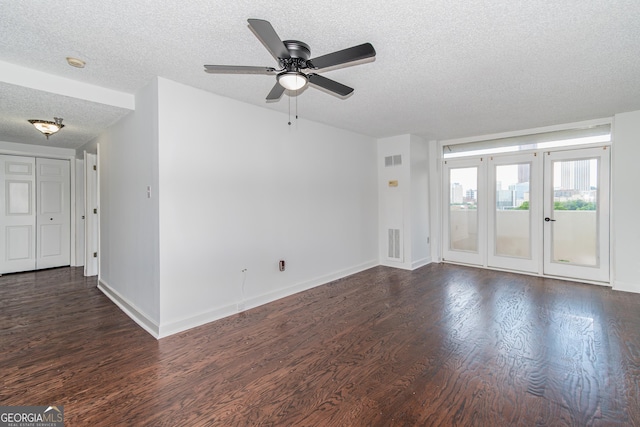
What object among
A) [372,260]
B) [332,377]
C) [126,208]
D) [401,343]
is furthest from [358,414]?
[372,260]

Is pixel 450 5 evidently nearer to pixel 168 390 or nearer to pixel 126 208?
pixel 168 390

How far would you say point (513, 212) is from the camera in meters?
5.25

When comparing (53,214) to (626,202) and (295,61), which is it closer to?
(295,61)

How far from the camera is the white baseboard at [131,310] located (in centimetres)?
293

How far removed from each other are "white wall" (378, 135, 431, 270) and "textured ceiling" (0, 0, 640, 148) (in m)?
1.75

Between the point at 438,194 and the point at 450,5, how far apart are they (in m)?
4.67

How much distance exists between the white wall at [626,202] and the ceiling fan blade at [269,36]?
5117 millimetres

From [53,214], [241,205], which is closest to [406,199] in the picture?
[241,205]

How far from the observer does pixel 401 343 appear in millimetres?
2705

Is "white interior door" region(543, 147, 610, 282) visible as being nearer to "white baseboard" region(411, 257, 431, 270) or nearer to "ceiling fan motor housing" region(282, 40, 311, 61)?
"white baseboard" region(411, 257, 431, 270)

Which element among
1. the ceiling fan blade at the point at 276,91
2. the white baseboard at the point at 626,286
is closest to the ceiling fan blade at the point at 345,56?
the ceiling fan blade at the point at 276,91

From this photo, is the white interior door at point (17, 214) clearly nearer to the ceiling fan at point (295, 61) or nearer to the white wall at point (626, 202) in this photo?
the ceiling fan at point (295, 61)

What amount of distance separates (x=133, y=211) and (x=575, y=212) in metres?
6.51

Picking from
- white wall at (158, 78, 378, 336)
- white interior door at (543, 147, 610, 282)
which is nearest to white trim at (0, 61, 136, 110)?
white wall at (158, 78, 378, 336)
